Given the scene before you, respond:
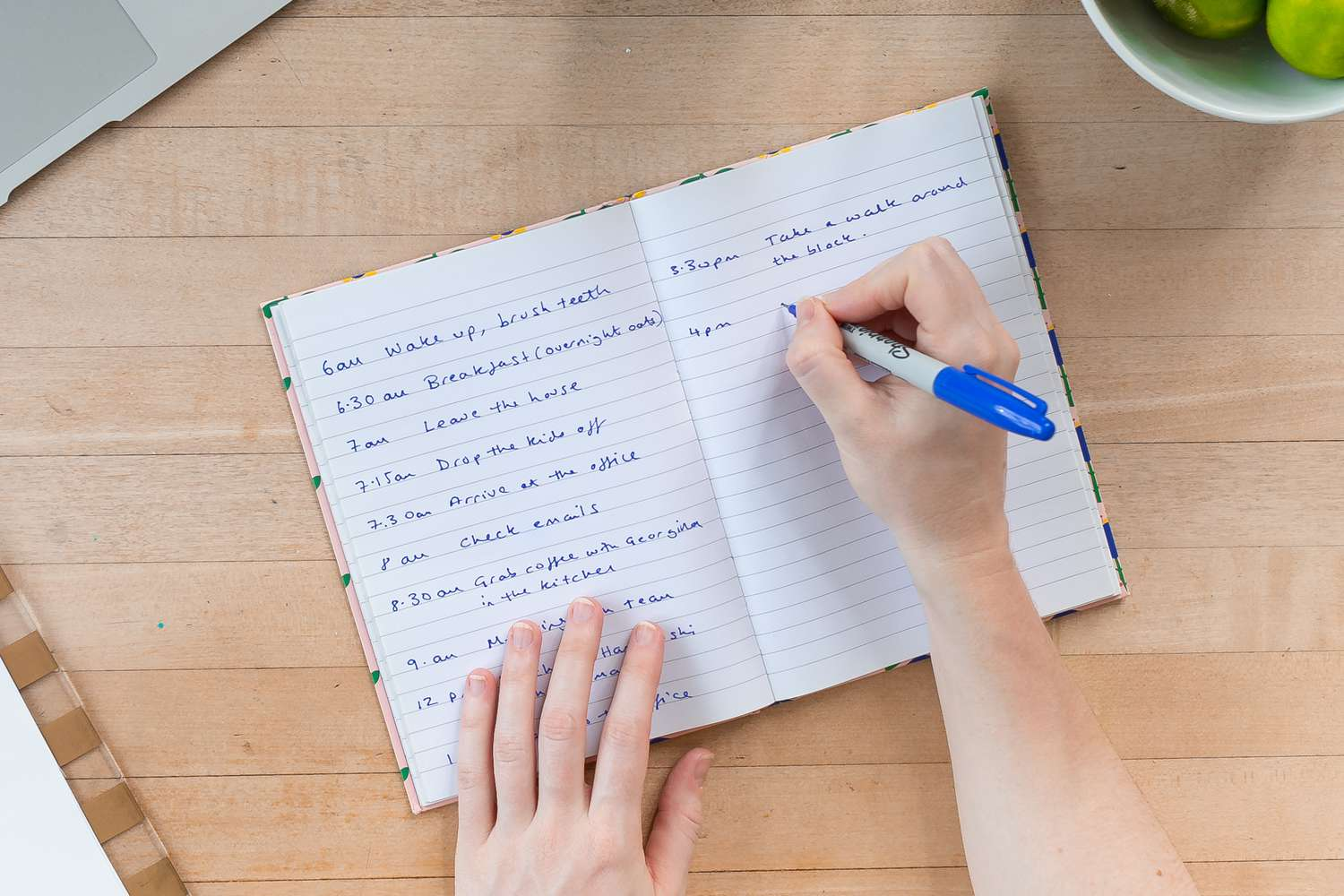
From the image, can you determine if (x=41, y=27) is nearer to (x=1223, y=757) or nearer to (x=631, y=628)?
(x=631, y=628)

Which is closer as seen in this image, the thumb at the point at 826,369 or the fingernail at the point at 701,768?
the thumb at the point at 826,369

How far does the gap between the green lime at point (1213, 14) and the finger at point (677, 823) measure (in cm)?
62

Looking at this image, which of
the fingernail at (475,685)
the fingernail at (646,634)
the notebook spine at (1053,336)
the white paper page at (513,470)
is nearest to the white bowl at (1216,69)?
the notebook spine at (1053,336)

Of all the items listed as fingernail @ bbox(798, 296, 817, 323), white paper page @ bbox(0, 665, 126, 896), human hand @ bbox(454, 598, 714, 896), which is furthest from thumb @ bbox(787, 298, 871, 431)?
white paper page @ bbox(0, 665, 126, 896)

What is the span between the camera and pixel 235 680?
66 centimetres

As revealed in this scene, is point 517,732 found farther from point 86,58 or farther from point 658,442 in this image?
point 86,58

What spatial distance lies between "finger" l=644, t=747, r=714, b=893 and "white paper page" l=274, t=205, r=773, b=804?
0.11ft

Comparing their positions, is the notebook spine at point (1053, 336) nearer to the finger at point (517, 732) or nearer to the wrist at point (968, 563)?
the wrist at point (968, 563)

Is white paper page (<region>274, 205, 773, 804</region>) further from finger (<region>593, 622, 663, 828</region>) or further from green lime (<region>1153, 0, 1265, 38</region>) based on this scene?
green lime (<region>1153, 0, 1265, 38</region>)

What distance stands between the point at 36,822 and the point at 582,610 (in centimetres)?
44

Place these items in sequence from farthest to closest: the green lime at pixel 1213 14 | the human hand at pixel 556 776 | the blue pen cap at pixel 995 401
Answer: the human hand at pixel 556 776 < the green lime at pixel 1213 14 < the blue pen cap at pixel 995 401

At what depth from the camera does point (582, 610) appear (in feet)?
2.11

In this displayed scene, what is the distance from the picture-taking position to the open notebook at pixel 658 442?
25.1 inches

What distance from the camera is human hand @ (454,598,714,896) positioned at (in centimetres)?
63
